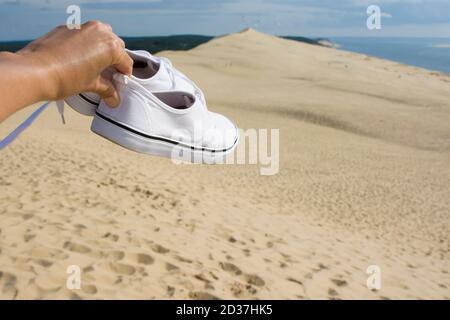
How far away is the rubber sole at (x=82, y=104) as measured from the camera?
172 cm

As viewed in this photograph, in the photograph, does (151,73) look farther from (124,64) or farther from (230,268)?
(230,268)

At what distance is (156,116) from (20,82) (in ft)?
2.34

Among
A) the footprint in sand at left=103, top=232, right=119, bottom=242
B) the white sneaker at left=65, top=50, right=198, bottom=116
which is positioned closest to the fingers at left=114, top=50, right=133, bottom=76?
the white sneaker at left=65, top=50, right=198, bottom=116

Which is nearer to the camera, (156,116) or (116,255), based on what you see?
(156,116)

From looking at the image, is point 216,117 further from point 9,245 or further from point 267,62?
point 267,62

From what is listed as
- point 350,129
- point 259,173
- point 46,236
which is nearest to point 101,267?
point 46,236

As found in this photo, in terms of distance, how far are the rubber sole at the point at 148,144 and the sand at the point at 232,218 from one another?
3159mm

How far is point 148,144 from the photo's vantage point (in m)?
1.80

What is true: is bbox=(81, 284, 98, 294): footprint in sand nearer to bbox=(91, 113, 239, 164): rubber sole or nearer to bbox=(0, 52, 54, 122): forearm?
bbox=(91, 113, 239, 164): rubber sole

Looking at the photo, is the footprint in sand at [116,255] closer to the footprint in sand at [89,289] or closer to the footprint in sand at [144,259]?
the footprint in sand at [144,259]

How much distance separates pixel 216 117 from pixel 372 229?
920 cm

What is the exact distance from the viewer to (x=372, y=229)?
10.5 meters

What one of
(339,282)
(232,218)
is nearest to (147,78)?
(339,282)

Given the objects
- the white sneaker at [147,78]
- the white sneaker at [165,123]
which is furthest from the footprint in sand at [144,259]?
the white sneaker at [147,78]
